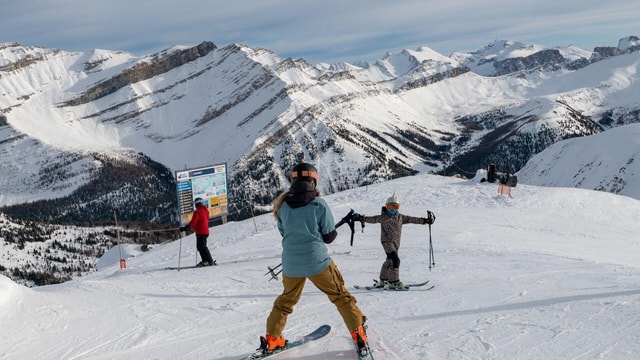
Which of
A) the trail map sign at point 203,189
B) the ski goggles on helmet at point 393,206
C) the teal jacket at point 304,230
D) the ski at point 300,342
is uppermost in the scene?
the teal jacket at point 304,230

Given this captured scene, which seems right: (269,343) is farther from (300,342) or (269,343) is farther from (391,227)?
(391,227)

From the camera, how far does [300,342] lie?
6453mm

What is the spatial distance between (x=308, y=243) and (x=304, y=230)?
0.58 ft

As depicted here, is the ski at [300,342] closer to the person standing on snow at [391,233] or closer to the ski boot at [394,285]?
the ski boot at [394,285]

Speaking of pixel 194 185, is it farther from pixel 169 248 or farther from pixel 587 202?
pixel 587 202

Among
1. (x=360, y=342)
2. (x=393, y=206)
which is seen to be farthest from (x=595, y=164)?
(x=360, y=342)

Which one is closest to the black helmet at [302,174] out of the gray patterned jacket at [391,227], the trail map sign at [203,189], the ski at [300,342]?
the ski at [300,342]

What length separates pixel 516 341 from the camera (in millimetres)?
6199

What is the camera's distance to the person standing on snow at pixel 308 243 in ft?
18.2

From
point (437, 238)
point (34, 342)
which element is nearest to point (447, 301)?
point (34, 342)

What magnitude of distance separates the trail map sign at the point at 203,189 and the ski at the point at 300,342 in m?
17.5

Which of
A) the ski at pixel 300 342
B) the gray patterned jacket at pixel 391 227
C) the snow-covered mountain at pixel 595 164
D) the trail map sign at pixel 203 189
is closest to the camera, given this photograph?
the ski at pixel 300 342

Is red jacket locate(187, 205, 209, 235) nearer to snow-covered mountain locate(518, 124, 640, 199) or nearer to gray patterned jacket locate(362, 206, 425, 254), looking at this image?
gray patterned jacket locate(362, 206, 425, 254)

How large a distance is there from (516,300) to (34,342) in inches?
310
